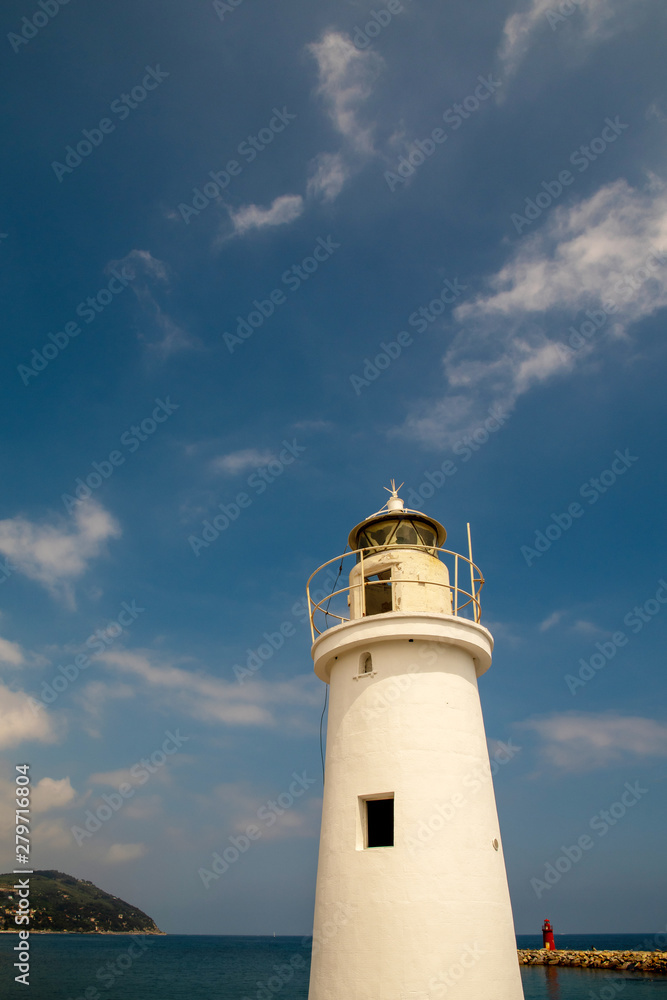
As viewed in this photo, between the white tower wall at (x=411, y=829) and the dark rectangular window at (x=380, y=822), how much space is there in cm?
30

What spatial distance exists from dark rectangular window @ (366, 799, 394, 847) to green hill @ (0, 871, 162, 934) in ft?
367

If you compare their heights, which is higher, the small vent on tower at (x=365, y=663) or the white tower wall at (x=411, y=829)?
the small vent on tower at (x=365, y=663)

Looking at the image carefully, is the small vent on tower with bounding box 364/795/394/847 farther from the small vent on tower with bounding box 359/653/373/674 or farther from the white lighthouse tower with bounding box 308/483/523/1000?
the small vent on tower with bounding box 359/653/373/674

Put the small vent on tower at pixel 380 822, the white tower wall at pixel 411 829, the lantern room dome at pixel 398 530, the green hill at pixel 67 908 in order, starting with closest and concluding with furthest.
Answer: the white tower wall at pixel 411 829
the small vent on tower at pixel 380 822
the lantern room dome at pixel 398 530
the green hill at pixel 67 908

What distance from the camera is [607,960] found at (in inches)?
2087

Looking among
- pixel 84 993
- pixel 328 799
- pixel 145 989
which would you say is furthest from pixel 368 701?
pixel 145 989

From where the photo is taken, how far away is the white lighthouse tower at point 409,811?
826 centimetres

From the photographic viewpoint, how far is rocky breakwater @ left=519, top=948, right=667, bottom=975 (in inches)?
1909

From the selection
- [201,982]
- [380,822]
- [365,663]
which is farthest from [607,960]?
[365,663]

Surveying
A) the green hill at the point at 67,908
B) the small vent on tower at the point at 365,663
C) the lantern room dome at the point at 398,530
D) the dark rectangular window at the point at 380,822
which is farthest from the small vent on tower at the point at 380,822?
the green hill at the point at 67,908

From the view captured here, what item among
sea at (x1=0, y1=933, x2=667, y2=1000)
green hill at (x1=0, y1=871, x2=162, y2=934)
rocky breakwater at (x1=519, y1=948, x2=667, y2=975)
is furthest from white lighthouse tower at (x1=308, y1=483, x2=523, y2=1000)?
green hill at (x1=0, y1=871, x2=162, y2=934)

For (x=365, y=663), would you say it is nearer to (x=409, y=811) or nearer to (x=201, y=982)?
(x=409, y=811)

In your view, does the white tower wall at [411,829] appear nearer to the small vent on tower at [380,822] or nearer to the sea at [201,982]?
the small vent on tower at [380,822]

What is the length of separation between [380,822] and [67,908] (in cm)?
14601
